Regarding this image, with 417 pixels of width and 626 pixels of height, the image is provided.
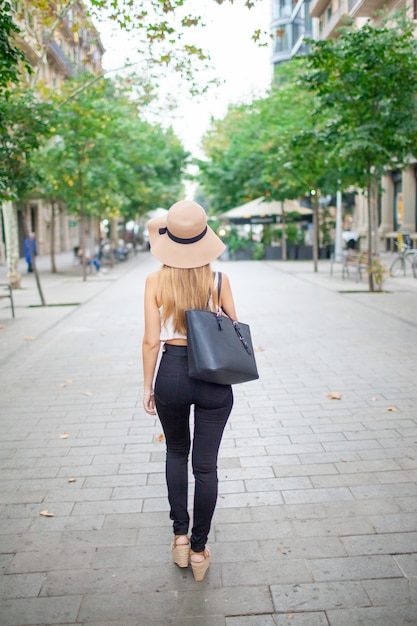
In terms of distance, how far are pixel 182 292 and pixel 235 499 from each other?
61.1 inches

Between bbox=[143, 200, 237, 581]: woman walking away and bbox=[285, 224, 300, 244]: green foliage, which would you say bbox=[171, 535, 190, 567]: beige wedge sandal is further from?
bbox=[285, 224, 300, 244]: green foliage

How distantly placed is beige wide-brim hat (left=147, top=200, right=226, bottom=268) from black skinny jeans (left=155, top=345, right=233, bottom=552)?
412 mm

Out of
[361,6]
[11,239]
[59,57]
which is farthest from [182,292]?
[59,57]

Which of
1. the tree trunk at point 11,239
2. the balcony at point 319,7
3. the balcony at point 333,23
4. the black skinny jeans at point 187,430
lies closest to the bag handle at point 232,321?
the black skinny jeans at point 187,430

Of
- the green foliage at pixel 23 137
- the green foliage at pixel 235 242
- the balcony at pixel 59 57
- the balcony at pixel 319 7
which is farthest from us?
the balcony at pixel 319 7

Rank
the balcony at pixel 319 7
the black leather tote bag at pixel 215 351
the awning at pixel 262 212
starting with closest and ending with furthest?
the black leather tote bag at pixel 215 351
the awning at pixel 262 212
the balcony at pixel 319 7

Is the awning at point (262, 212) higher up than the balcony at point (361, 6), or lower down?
lower down

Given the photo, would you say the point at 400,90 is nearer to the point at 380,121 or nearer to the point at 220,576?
the point at 380,121

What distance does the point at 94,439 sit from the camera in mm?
5156

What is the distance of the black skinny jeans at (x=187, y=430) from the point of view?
2998mm

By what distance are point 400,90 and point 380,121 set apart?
28.0 inches

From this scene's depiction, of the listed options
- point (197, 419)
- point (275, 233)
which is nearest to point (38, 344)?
point (197, 419)

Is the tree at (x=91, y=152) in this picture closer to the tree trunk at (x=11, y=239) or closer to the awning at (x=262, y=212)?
the tree trunk at (x=11, y=239)

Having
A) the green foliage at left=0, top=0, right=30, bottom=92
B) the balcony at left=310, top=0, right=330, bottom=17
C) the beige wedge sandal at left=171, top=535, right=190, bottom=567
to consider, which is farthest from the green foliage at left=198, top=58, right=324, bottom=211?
the beige wedge sandal at left=171, top=535, right=190, bottom=567
